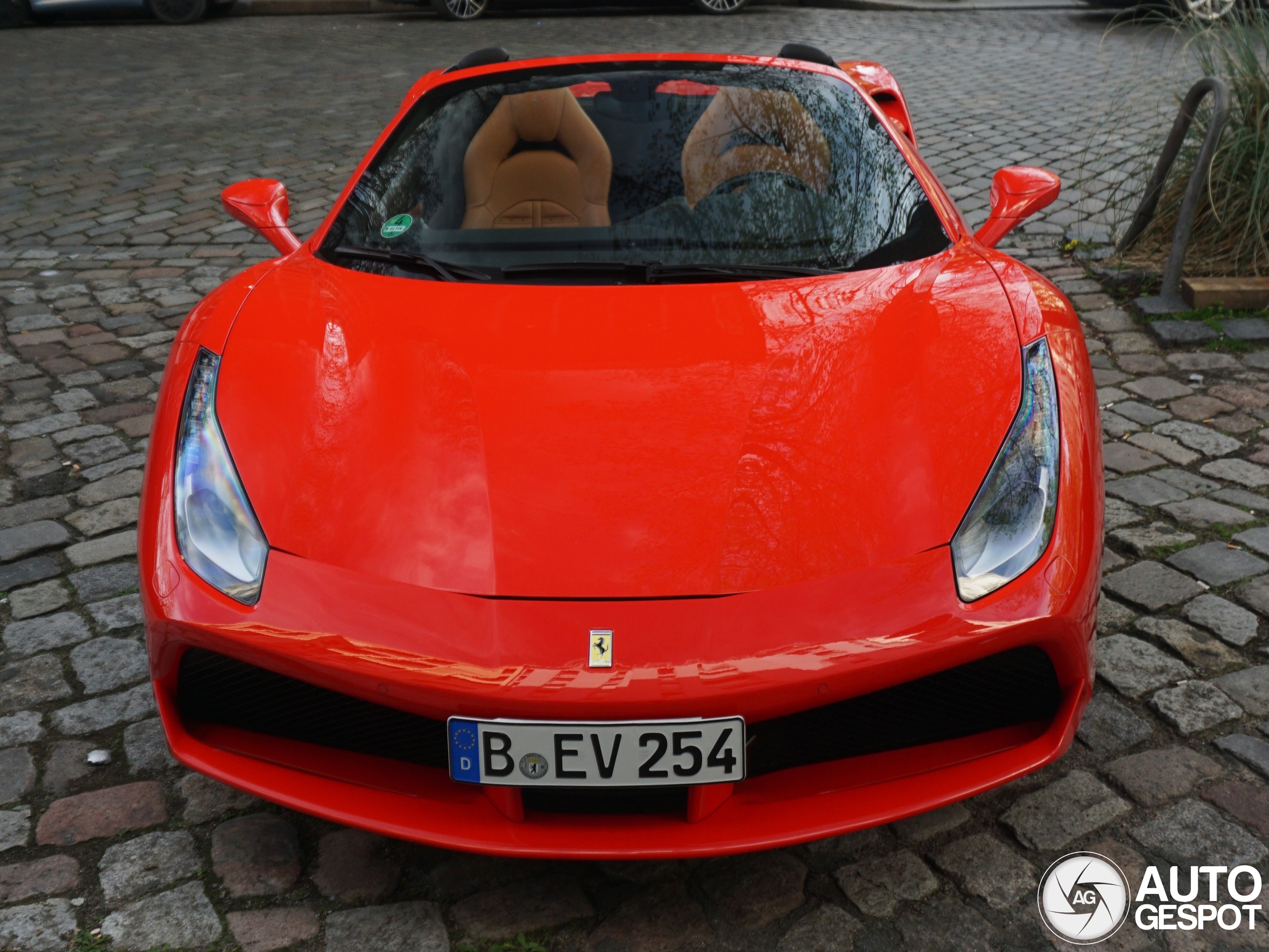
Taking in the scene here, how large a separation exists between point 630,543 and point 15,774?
144 centimetres

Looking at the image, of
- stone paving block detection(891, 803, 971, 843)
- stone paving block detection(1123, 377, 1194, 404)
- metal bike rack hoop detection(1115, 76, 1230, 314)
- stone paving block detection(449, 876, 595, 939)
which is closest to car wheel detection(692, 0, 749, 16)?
metal bike rack hoop detection(1115, 76, 1230, 314)

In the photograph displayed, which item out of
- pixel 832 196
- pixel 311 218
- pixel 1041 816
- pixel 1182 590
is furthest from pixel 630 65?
pixel 311 218

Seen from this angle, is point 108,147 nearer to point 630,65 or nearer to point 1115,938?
point 630,65

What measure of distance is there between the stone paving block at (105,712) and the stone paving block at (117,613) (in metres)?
0.26

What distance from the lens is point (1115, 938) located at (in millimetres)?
1803

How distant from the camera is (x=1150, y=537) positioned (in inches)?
118

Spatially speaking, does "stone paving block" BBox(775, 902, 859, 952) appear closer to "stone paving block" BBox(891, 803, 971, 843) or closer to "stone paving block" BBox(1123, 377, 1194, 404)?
"stone paving block" BBox(891, 803, 971, 843)

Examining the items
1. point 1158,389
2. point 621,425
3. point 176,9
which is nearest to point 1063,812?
point 621,425

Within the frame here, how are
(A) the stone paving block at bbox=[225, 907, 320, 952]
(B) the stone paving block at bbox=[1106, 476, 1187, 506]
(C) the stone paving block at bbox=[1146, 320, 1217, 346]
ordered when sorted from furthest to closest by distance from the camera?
1. (C) the stone paving block at bbox=[1146, 320, 1217, 346]
2. (B) the stone paving block at bbox=[1106, 476, 1187, 506]
3. (A) the stone paving block at bbox=[225, 907, 320, 952]

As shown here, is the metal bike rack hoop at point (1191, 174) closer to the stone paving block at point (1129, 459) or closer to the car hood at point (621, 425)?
the stone paving block at point (1129, 459)

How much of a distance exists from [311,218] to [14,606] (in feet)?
12.4

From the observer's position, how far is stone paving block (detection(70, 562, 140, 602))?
288cm

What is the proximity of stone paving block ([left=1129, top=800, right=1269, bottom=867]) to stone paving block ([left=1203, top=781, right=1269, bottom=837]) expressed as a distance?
0.03 m

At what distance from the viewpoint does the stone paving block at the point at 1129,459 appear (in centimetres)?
338
